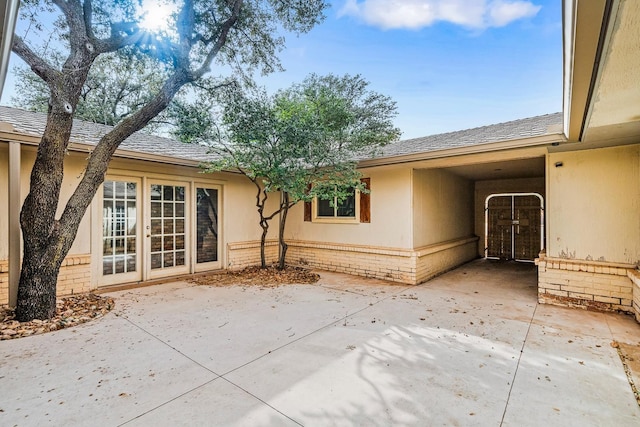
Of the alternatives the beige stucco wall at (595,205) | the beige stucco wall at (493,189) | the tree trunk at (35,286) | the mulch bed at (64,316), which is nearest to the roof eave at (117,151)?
the tree trunk at (35,286)

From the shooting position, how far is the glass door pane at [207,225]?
264 inches

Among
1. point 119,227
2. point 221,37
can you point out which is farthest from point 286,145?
point 119,227

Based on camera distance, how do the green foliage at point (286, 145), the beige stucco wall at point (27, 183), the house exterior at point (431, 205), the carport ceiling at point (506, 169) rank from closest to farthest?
the house exterior at point (431, 205)
the beige stucco wall at point (27, 183)
the green foliage at point (286, 145)
the carport ceiling at point (506, 169)

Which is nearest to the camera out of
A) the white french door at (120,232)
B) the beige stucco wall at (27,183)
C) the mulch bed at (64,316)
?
the mulch bed at (64,316)

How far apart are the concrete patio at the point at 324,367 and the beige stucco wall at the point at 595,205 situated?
945mm

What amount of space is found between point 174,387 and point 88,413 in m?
0.54

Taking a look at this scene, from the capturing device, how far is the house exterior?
2936mm

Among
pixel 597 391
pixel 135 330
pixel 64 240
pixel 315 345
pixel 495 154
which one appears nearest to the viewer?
pixel 597 391

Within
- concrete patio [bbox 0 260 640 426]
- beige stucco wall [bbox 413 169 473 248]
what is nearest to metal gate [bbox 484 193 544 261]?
beige stucco wall [bbox 413 169 473 248]

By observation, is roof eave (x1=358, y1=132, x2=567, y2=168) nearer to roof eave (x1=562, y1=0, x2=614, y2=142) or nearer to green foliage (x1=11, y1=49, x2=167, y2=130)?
roof eave (x1=562, y1=0, x2=614, y2=142)

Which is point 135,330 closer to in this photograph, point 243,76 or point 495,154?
point 243,76

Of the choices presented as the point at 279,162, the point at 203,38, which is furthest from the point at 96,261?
the point at 203,38

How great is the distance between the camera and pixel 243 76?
21.4ft

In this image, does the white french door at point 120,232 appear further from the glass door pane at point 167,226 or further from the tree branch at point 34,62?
the tree branch at point 34,62
